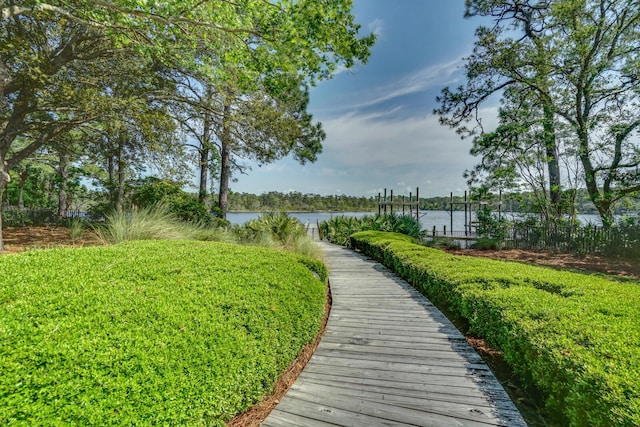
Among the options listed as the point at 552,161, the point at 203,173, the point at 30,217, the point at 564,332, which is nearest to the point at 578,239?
the point at 552,161

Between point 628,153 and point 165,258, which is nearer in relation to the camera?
point 165,258

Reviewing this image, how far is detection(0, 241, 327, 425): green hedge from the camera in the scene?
125cm

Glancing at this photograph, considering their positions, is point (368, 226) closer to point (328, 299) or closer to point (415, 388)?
point (328, 299)

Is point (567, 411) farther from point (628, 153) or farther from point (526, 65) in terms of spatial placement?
point (526, 65)

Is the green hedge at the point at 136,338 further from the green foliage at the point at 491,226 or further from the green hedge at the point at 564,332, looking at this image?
the green foliage at the point at 491,226

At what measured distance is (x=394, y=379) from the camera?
270 cm

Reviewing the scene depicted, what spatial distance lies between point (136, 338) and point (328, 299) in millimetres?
4157

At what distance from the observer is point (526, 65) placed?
39.2 ft

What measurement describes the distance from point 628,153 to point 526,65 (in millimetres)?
5392

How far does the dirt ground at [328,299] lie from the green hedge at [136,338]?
6.7 inches

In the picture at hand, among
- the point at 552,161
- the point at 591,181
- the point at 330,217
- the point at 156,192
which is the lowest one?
the point at 330,217

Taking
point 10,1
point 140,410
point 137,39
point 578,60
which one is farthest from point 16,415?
point 578,60

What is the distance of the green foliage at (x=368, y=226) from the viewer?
12938mm

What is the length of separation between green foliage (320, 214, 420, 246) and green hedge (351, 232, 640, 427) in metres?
8.19
